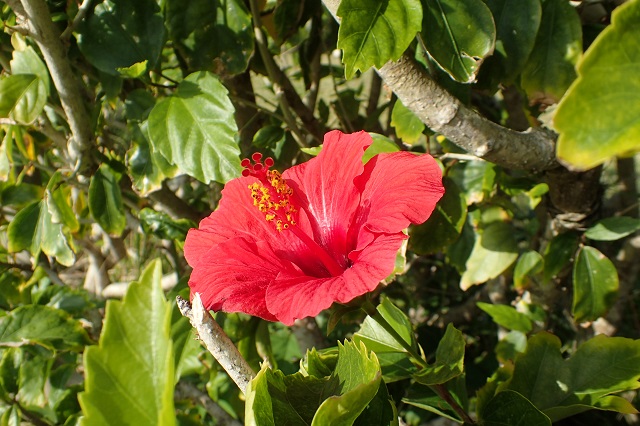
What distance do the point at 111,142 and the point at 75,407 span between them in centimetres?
62

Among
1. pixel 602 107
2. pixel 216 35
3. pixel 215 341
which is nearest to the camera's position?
pixel 602 107

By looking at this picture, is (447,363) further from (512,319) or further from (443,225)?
(512,319)

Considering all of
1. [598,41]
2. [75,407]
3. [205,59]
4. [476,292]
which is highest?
[598,41]

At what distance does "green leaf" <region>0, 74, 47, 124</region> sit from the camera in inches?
47.3

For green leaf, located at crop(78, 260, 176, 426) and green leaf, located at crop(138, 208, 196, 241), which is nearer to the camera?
green leaf, located at crop(78, 260, 176, 426)

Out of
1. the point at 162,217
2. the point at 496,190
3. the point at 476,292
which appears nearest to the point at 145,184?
the point at 162,217

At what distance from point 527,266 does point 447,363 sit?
0.56m

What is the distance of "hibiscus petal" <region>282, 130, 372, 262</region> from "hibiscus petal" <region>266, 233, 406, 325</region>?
Result: 0.13 metres

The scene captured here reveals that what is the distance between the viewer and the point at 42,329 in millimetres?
1366

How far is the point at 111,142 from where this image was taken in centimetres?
158

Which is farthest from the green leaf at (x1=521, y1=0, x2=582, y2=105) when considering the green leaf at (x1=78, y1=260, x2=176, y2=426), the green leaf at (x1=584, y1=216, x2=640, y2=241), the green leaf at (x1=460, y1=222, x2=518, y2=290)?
the green leaf at (x1=78, y1=260, x2=176, y2=426)

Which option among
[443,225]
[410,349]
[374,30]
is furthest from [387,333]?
[374,30]

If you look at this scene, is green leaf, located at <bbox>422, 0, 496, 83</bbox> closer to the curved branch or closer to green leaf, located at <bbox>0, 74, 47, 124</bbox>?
the curved branch

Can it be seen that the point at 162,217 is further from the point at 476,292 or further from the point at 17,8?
the point at 476,292
